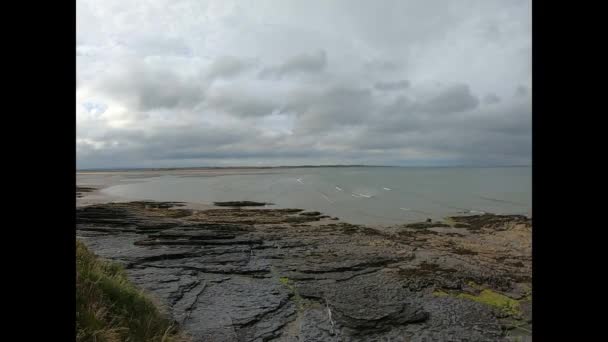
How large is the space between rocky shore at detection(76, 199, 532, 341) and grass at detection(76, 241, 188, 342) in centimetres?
76

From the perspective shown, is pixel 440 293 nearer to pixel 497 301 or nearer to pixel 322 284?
pixel 497 301

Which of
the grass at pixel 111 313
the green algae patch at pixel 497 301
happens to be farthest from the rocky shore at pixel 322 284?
the grass at pixel 111 313

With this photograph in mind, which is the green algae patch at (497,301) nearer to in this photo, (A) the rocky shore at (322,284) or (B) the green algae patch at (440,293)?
(A) the rocky shore at (322,284)

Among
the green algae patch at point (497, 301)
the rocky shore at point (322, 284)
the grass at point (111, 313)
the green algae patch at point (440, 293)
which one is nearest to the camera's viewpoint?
the grass at point (111, 313)


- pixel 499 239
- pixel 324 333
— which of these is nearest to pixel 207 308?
pixel 324 333

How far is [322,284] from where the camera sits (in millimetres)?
8055

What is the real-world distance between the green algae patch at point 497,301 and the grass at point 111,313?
21.3ft

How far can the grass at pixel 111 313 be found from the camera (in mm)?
3436

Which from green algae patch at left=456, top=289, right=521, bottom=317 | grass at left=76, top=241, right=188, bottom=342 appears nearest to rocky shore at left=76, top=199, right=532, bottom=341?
green algae patch at left=456, top=289, right=521, bottom=317

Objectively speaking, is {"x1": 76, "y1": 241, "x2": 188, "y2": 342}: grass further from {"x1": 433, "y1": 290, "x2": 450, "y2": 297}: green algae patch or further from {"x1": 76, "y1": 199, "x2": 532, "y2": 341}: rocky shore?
{"x1": 433, "y1": 290, "x2": 450, "y2": 297}: green algae patch

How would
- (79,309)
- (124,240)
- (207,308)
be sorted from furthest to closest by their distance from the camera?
(124,240)
(207,308)
(79,309)
